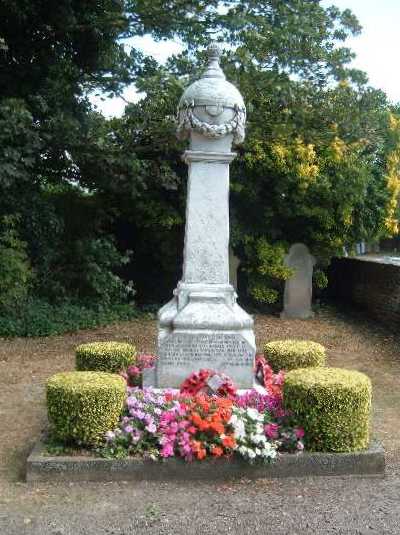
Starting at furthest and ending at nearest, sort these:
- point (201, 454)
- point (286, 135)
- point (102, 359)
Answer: point (286, 135)
point (102, 359)
point (201, 454)

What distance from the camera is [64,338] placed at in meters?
11.5

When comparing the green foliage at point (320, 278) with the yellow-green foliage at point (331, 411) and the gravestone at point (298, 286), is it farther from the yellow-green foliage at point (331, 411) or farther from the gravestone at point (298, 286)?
the yellow-green foliage at point (331, 411)

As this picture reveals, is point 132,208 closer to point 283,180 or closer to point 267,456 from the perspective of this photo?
point 283,180

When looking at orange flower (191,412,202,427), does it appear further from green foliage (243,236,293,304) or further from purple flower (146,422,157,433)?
green foliage (243,236,293,304)

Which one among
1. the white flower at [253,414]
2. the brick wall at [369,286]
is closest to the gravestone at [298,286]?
the brick wall at [369,286]

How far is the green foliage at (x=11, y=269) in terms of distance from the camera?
11.7 meters

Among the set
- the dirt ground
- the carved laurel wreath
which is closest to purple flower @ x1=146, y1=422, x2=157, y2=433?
the dirt ground

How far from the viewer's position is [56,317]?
40.1 feet

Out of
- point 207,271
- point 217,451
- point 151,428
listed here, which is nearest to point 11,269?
point 207,271

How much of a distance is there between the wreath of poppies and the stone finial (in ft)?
7.75

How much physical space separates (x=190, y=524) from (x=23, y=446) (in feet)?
7.17

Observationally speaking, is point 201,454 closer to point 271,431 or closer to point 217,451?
point 217,451

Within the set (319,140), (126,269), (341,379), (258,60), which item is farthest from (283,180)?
(341,379)

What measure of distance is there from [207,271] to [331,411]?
1997 mm
